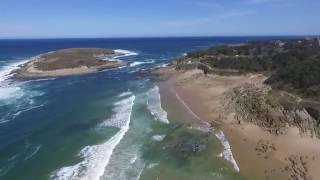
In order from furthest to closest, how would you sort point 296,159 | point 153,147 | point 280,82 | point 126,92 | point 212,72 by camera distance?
1. point 212,72
2. point 126,92
3. point 280,82
4. point 153,147
5. point 296,159

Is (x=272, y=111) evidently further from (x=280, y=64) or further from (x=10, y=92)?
(x=10, y=92)

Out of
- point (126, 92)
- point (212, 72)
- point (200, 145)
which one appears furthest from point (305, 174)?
point (212, 72)

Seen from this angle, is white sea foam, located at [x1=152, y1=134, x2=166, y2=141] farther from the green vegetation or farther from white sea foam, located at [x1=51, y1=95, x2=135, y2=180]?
the green vegetation

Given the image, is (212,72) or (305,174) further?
(212,72)

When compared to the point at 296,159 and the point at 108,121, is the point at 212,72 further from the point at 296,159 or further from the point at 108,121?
the point at 296,159

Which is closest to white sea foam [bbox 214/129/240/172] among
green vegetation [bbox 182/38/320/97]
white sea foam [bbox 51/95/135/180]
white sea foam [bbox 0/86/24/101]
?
white sea foam [bbox 51/95/135/180]
